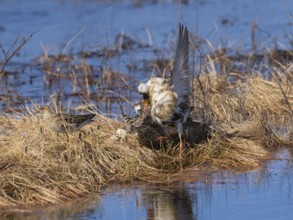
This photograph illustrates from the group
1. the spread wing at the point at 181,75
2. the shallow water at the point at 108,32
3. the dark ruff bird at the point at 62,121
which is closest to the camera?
the dark ruff bird at the point at 62,121

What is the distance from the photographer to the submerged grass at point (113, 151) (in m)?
7.51

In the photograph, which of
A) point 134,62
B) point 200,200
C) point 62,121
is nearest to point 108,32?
point 134,62

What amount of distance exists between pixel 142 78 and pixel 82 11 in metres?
7.57

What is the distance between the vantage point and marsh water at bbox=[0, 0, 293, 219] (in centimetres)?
698

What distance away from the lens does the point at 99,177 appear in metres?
7.91

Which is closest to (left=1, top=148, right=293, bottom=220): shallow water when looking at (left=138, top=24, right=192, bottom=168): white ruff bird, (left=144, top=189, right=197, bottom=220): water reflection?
(left=144, top=189, right=197, bottom=220): water reflection

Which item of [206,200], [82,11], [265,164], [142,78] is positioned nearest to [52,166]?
[206,200]

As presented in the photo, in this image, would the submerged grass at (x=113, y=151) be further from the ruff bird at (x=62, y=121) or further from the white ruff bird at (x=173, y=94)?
the white ruff bird at (x=173, y=94)

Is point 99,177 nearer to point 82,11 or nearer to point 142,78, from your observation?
point 142,78

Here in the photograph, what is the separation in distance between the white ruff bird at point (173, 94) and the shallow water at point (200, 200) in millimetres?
704

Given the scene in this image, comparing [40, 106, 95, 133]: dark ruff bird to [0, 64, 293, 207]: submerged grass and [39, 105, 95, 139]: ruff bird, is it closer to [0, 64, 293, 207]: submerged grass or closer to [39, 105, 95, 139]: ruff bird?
[39, 105, 95, 139]: ruff bird

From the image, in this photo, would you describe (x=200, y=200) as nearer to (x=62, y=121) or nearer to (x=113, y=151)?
(x=113, y=151)

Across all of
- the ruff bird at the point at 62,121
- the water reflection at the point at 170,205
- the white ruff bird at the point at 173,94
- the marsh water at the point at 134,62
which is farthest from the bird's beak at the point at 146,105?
the water reflection at the point at 170,205

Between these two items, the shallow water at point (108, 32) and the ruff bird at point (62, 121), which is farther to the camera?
the shallow water at point (108, 32)
